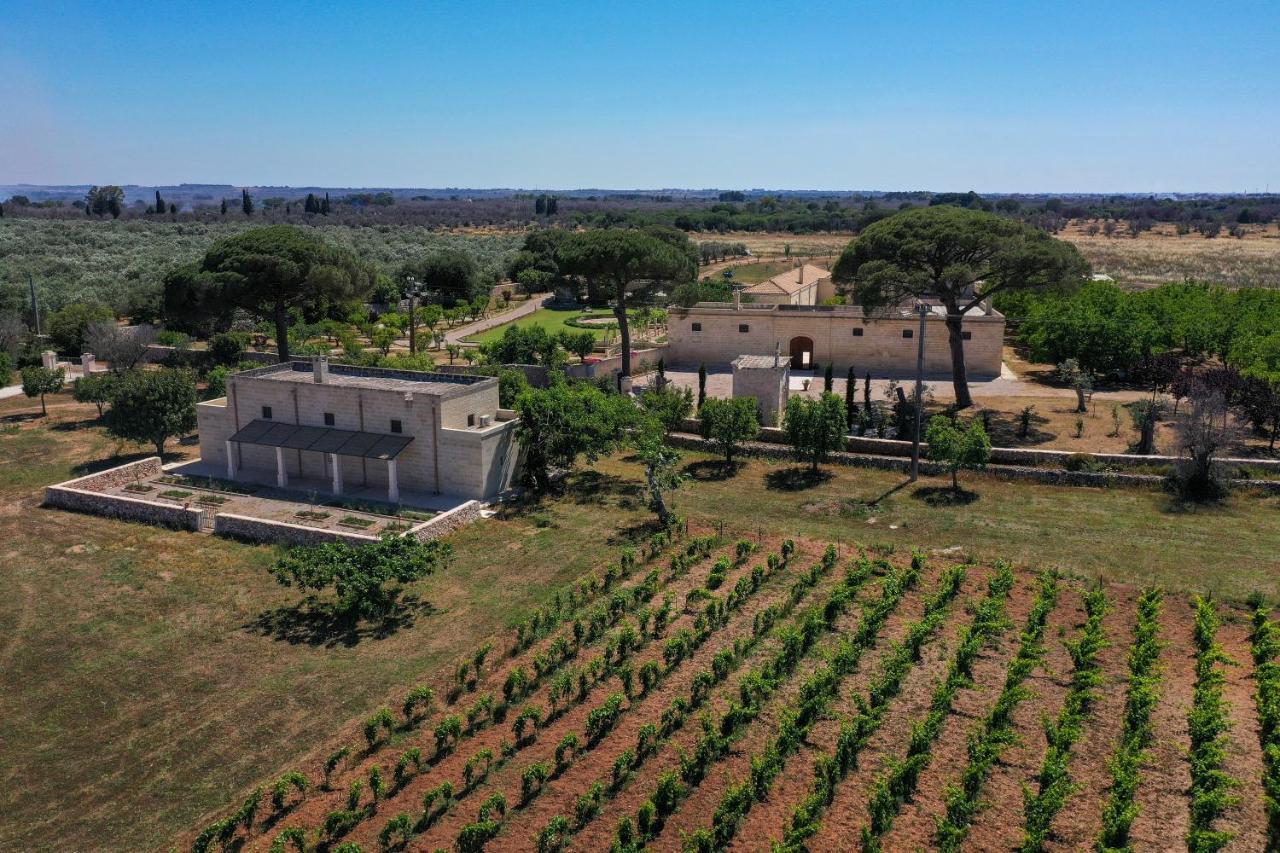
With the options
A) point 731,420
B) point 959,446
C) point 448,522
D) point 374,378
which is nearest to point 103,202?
point 374,378

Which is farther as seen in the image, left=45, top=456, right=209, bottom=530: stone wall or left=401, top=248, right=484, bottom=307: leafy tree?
left=401, top=248, right=484, bottom=307: leafy tree

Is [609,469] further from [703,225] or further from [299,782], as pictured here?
[703,225]

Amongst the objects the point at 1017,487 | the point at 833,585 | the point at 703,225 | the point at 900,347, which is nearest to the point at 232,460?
the point at 833,585

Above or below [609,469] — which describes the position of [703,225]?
above

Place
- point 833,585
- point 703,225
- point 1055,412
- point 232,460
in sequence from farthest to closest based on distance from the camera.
Result: point 703,225 < point 1055,412 < point 232,460 < point 833,585

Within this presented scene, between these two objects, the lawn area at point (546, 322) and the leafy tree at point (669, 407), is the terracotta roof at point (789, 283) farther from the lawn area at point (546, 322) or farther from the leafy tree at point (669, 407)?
the leafy tree at point (669, 407)

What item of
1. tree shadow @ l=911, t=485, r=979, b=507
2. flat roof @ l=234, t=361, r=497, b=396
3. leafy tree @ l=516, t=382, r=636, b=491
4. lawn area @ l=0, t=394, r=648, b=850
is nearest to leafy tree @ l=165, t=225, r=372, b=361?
flat roof @ l=234, t=361, r=497, b=396

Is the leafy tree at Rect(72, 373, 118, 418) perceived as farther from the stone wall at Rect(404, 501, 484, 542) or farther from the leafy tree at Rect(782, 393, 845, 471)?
the leafy tree at Rect(782, 393, 845, 471)
